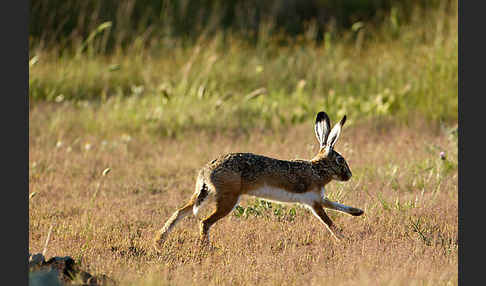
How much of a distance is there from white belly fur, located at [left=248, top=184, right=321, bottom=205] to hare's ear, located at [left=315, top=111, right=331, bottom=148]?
56 centimetres

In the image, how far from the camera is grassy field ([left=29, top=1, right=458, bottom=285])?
5.59 m

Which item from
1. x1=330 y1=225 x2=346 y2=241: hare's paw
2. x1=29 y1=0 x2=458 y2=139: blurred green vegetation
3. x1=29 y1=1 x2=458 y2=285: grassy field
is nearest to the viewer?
x1=29 y1=1 x2=458 y2=285: grassy field

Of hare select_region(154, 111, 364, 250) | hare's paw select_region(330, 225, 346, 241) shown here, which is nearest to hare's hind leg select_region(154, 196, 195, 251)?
hare select_region(154, 111, 364, 250)

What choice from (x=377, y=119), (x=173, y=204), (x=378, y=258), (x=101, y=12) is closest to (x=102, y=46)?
(x=101, y=12)

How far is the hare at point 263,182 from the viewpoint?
18.5ft

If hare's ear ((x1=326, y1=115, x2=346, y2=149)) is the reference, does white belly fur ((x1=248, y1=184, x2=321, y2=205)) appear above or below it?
below

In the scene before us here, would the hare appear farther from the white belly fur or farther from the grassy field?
the grassy field

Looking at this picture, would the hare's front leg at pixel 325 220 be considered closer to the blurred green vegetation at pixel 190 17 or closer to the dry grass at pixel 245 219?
the dry grass at pixel 245 219

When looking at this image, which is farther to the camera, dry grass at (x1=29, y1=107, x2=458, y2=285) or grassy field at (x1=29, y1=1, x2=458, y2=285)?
grassy field at (x1=29, y1=1, x2=458, y2=285)

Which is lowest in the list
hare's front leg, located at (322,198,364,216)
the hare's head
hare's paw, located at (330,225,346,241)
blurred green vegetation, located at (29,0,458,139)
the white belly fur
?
blurred green vegetation, located at (29,0,458,139)

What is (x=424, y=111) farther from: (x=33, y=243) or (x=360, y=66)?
(x=33, y=243)

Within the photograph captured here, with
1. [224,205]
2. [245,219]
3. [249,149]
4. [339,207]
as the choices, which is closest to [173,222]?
[224,205]

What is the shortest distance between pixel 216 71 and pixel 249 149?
342 centimetres

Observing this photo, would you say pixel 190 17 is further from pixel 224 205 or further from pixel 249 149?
pixel 224 205
